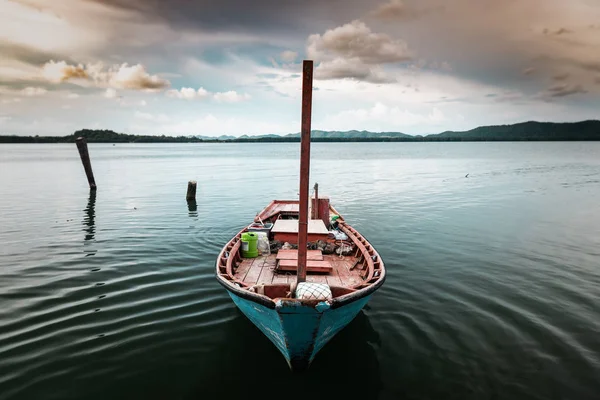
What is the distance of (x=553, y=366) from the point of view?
766cm

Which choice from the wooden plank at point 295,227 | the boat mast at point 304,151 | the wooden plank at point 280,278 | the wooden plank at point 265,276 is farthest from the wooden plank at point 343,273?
the wooden plank at point 265,276

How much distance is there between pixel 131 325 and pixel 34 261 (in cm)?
757

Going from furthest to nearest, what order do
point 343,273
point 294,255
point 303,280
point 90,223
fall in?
point 90,223
point 294,255
point 343,273
point 303,280

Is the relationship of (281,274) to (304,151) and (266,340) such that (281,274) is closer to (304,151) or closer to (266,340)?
(266,340)

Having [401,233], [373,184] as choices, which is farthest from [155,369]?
[373,184]

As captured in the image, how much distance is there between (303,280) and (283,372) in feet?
7.25

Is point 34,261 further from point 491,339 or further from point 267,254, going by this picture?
point 491,339

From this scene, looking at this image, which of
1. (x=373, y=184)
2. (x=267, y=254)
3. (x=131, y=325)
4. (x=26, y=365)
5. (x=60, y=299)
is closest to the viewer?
(x=26, y=365)

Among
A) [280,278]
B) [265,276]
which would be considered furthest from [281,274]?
[265,276]

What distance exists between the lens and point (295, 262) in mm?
9844

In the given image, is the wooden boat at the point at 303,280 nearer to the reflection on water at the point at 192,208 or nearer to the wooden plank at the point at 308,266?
the wooden plank at the point at 308,266

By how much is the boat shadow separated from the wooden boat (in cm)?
45

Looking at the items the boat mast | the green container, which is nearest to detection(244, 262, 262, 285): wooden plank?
the green container

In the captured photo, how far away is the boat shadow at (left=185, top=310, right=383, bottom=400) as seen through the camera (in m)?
6.95
